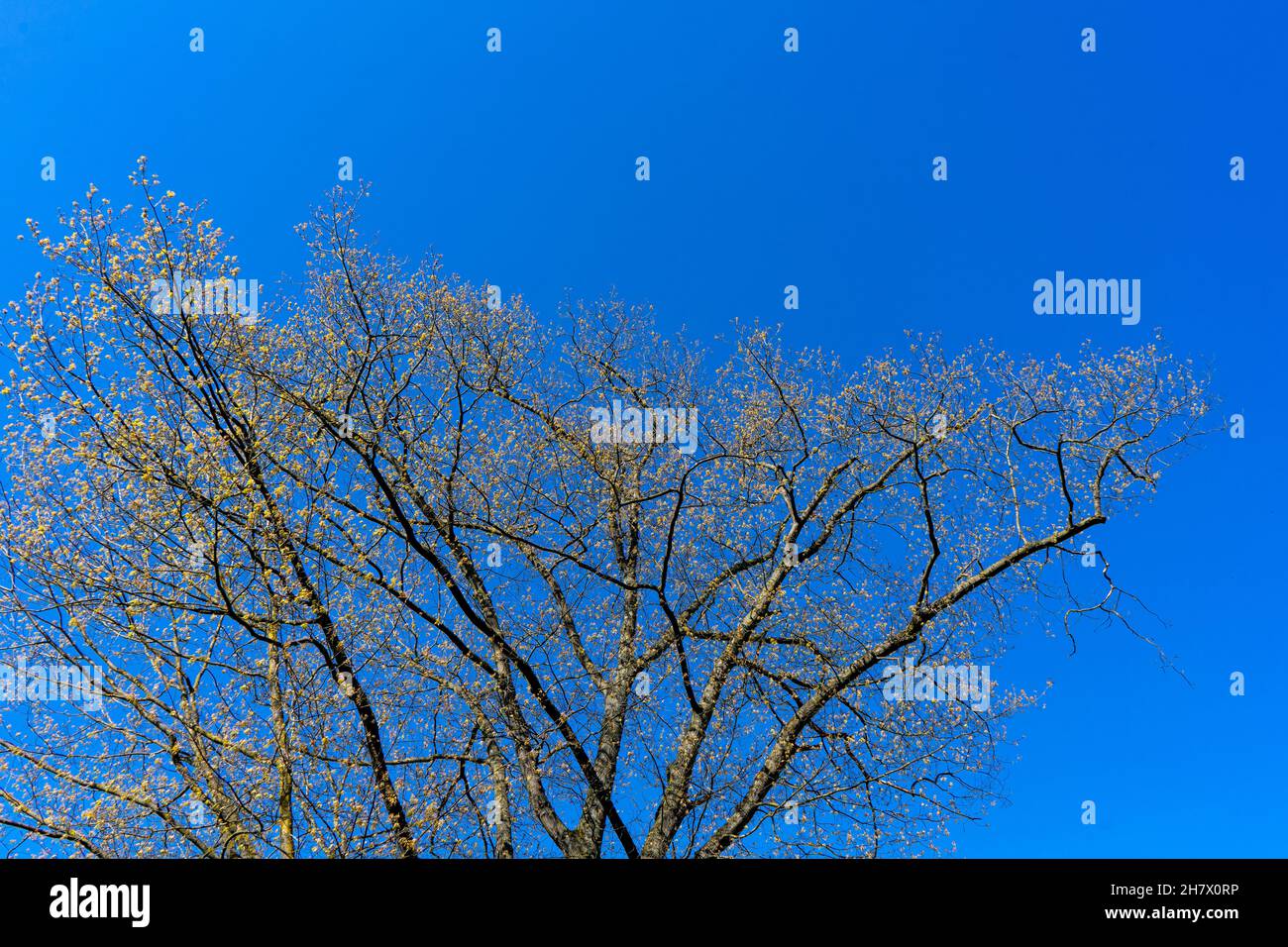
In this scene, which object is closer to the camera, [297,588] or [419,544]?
[297,588]

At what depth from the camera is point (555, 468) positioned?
1438 cm
